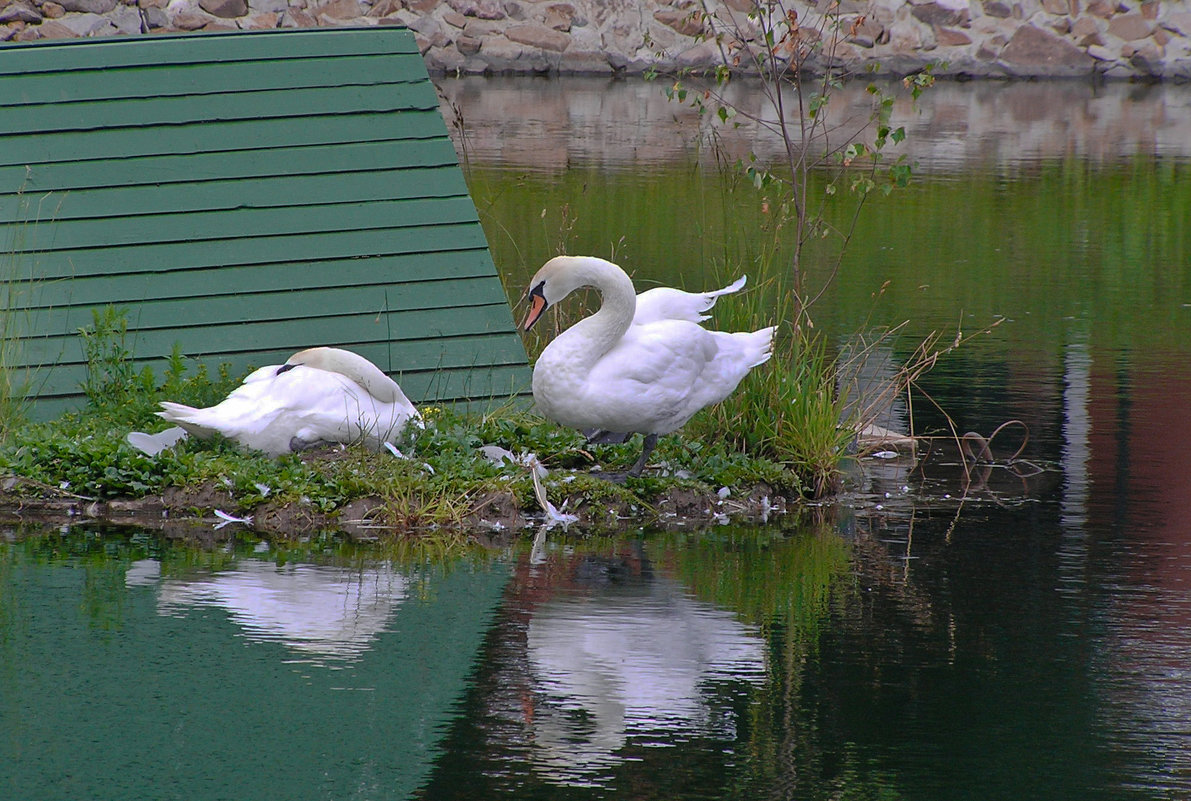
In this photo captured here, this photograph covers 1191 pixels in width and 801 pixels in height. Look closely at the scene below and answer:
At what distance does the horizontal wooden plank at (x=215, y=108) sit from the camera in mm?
8406

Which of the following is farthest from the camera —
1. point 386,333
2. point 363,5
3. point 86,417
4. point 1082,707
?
point 363,5

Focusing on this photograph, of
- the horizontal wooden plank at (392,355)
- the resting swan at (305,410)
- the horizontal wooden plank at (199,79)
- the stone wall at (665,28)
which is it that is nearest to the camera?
the resting swan at (305,410)

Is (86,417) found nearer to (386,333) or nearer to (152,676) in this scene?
(386,333)

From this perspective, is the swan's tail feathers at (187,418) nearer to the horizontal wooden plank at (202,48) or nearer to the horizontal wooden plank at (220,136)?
the horizontal wooden plank at (220,136)

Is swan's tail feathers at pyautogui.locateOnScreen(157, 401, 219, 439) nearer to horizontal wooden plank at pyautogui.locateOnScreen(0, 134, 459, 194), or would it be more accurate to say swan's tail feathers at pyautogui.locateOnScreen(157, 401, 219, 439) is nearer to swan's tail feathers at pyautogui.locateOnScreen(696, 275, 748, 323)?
horizontal wooden plank at pyautogui.locateOnScreen(0, 134, 459, 194)

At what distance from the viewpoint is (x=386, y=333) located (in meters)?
8.35

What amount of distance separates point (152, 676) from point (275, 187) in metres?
4.08

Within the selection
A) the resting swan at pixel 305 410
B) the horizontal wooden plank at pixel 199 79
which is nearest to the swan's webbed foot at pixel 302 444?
the resting swan at pixel 305 410

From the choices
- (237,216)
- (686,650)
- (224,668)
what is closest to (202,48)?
(237,216)

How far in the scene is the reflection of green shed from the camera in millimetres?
8141

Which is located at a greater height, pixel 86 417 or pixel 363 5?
pixel 363 5

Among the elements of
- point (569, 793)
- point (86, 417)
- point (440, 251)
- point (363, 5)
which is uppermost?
point (363, 5)

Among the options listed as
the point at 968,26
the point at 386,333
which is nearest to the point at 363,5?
the point at 968,26

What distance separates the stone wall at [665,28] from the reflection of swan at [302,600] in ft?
67.5
